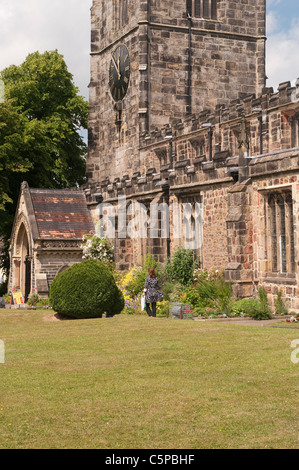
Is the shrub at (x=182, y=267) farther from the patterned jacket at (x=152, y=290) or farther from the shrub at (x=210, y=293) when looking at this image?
the patterned jacket at (x=152, y=290)

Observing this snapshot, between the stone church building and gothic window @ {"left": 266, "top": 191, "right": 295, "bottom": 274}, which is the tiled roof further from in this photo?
gothic window @ {"left": 266, "top": 191, "right": 295, "bottom": 274}

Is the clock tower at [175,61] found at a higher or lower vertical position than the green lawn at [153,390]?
higher

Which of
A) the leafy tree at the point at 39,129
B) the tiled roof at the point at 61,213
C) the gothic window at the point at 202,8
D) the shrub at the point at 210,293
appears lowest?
the shrub at the point at 210,293

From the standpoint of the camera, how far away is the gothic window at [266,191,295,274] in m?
19.1

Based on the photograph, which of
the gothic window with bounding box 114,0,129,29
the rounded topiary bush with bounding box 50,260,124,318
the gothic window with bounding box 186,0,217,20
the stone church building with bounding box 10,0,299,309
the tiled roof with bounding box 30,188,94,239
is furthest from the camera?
the gothic window with bounding box 114,0,129,29

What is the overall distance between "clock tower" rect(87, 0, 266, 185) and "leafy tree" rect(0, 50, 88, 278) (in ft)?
12.6

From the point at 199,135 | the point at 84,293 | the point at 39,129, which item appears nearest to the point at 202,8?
the point at 199,135

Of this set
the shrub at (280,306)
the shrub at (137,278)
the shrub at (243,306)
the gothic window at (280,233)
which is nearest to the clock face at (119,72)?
the shrub at (137,278)

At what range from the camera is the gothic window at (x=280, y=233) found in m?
19.1

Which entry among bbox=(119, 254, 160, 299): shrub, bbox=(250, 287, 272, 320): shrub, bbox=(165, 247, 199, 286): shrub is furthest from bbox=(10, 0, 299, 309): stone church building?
bbox=(250, 287, 272, 320): shrub

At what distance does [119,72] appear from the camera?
40.0m

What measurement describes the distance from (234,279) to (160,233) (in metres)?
6.43

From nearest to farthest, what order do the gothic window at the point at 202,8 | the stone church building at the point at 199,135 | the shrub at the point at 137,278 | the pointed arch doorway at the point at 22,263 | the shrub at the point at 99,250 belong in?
1. the stone church building at the point at 199,135
2. the shrub at the point at 137,278
3. the shrub at the point at 99,250
4. the pointed arch doorway at the point at 22,263
5. the gothic window at the point at 202,8
